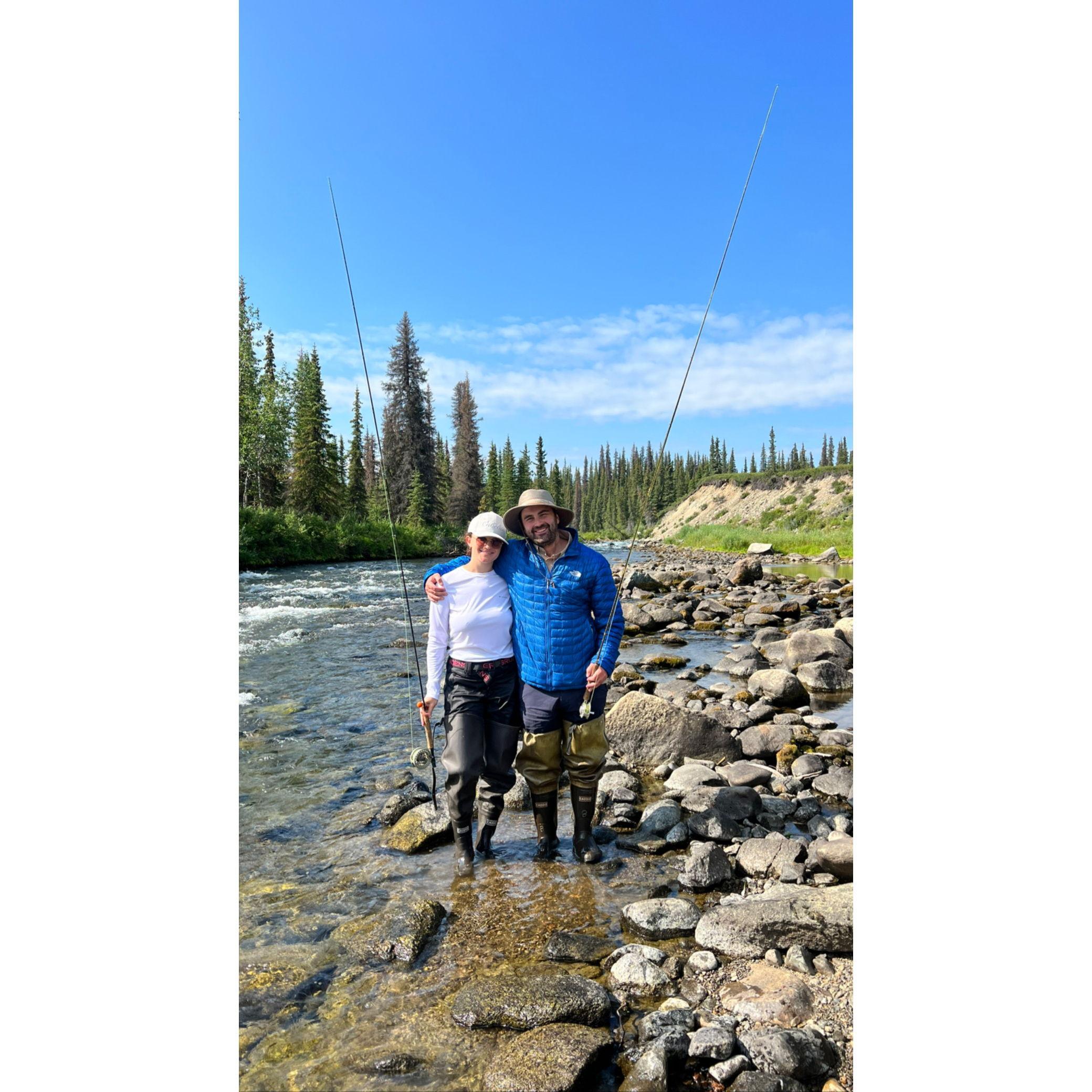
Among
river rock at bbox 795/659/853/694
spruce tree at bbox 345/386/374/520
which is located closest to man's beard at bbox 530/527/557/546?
river rock at bbox 795/659/853/694

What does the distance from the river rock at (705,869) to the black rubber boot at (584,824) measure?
0.60m

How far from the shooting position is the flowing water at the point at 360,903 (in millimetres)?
2654

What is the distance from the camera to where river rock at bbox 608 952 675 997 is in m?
2.98

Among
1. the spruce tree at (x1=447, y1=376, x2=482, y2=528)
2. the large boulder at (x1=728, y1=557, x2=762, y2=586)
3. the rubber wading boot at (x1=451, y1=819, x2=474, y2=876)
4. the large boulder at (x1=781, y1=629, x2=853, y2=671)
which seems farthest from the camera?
the spruce tree at (x1=447, y1=376, x2=482, y2=528)

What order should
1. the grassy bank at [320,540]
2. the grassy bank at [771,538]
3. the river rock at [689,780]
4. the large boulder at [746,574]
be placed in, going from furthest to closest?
1. the grassy bank at [771,538]
2. the grassy bank at [320,540]
3. the large boulder at [746,574]
4. the river rock at [689,780]

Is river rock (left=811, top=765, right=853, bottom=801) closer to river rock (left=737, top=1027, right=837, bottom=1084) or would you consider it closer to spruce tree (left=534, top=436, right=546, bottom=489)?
river rock (left=737, top=1027, right=837, bottom=1084)

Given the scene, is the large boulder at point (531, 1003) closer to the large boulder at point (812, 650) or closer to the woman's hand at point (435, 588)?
the woman's hand at point (435, 588)

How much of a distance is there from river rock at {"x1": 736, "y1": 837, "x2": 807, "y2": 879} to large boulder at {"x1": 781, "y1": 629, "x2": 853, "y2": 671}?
249 inches

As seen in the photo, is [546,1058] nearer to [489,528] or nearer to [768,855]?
[768,855]

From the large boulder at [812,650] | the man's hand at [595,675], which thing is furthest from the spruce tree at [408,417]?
the man's hand at [595,675]

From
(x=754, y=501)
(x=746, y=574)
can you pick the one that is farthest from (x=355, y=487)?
(x=754, y=501)
